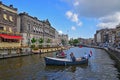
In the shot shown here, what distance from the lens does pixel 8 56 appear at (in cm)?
5169

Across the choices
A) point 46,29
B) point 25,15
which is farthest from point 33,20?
point 46,29

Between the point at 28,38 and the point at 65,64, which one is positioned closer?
the point at 65,64

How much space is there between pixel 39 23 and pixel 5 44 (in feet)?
150

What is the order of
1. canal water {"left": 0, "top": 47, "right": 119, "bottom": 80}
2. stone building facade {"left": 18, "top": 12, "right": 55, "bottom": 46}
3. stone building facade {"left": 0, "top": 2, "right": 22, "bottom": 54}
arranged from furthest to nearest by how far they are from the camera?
stone building facade {"left": 18, "top": 12, "right": 55, "bottom": 46} < stone building facade {"left": 0, "top": 2, "right": 22, "bottom": 54} < canal water {"left": 0, "top": 47, "right": 119, "bottom": 80}

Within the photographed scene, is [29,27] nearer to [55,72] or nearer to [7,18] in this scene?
[7,18]

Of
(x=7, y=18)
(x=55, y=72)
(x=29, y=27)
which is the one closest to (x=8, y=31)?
(x=7, y=18)

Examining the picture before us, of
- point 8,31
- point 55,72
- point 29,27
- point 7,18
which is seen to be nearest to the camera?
point 55,72

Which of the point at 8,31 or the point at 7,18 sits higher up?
the point at 7,18

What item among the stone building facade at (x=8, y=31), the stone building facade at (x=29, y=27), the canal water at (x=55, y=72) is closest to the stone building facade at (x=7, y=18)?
the stone building facade at (x=8, y=31)

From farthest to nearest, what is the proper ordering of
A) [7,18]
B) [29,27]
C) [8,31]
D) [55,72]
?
[29,27] → [7,18] → [8,31] → [55,72]

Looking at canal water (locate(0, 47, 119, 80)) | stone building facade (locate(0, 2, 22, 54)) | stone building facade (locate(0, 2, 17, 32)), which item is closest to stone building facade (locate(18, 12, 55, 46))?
stone building facade (locate(0, 2, 17, 32))

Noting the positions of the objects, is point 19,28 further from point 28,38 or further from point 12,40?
point 12,40

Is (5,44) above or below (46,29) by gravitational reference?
below

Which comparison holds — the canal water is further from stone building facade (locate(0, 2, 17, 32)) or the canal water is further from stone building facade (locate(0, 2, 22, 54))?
stone building facade (locate(0, 2, 17, 32))
